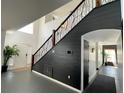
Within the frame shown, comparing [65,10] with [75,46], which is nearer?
[75,46]

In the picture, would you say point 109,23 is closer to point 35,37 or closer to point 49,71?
point 49,71

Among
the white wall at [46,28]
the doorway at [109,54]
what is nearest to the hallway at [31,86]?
the white wall at [46,28]

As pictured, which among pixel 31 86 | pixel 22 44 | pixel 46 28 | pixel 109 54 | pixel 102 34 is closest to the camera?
pixel 102 34

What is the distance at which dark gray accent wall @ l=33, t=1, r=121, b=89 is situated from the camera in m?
3.61

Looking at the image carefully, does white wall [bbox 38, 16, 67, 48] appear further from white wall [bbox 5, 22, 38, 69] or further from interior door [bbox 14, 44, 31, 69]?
interior door [bbox 14, 44, 31, 69]

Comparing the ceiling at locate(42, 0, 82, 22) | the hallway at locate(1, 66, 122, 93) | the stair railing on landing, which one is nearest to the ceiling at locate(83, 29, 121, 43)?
the stair railing on landing

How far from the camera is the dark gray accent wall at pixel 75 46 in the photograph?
11.8 feet

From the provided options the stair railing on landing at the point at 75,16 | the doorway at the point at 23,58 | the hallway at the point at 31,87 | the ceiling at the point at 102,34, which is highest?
the stair railing on landing at the point at 75,16

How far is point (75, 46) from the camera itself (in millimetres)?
4609

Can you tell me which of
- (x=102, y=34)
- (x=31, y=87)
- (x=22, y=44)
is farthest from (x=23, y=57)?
(x=102, y=34)

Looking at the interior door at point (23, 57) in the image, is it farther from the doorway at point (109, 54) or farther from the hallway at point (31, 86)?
the doorway at point (109, 54)

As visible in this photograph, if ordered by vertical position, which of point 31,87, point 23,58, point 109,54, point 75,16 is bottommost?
point 31,87

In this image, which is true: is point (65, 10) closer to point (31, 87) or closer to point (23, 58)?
point (23, 58)

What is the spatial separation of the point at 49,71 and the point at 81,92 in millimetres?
2380
